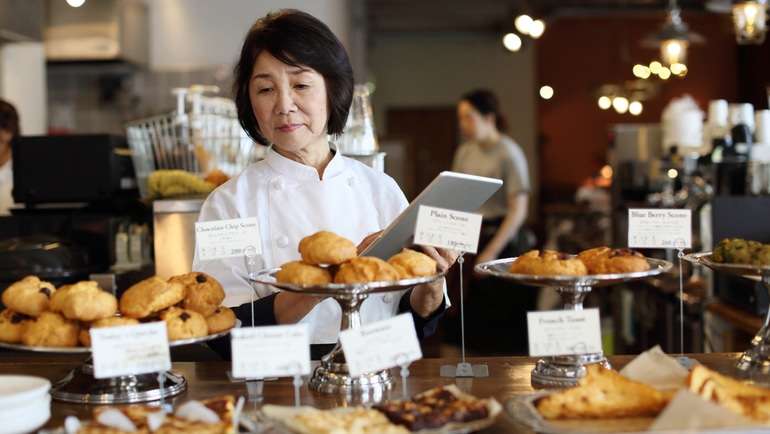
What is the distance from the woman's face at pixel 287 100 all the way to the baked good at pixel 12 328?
705mm

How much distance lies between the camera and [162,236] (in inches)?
126

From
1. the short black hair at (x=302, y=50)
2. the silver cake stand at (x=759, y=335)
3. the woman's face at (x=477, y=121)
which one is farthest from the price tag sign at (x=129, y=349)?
the woman's face at (x=477, y=121)

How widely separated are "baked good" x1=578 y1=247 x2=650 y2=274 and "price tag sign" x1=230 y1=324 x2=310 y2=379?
2.07 feet

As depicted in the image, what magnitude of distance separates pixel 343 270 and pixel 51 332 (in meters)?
0.53

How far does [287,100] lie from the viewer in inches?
84.5

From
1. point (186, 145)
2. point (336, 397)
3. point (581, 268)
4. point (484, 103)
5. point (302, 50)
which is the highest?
point (484, 103)

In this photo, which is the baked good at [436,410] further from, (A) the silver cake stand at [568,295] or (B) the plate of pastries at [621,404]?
(A) the silver cake stand at [568,295]

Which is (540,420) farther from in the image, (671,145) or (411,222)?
(671,145)

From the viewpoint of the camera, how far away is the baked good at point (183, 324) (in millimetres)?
1696

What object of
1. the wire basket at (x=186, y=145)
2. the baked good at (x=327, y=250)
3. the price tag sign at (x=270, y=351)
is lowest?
the price tag sign at (x=270, y=351)

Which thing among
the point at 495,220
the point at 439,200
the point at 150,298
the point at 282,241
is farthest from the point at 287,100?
the point at 495,220

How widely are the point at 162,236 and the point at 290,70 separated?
123cm

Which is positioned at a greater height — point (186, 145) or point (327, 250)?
point (186, 145)

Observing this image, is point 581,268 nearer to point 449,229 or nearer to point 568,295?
point 568,295
